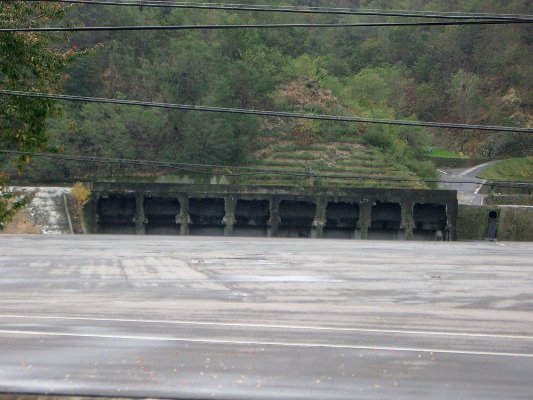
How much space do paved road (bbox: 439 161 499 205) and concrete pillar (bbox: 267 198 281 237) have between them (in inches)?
395

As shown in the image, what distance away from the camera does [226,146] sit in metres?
57.3

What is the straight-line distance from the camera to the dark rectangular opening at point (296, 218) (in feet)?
154

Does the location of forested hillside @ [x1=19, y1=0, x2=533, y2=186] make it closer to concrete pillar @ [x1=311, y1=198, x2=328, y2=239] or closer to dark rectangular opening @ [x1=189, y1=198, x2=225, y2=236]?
dark rectangular opening @ [x1=189, y1=198, x2=225, y2=236]

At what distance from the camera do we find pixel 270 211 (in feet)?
152

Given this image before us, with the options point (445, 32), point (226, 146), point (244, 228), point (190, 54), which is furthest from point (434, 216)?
point (445, 32)

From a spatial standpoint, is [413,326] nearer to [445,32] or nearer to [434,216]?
[434,216]

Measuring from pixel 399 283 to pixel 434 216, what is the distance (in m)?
27.7

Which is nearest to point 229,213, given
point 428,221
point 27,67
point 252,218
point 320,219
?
point 252,218

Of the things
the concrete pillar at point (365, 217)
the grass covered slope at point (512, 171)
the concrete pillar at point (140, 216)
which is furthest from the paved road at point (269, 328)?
the grass covered slope at point (512, 171)

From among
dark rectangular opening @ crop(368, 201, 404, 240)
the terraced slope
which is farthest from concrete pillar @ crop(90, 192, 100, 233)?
dark rectangular opening @ crop(368, 201, 404, 240)

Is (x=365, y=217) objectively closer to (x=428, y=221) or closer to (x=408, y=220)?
(x=408, y=220)

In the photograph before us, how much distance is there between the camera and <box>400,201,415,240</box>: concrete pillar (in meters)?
45.7

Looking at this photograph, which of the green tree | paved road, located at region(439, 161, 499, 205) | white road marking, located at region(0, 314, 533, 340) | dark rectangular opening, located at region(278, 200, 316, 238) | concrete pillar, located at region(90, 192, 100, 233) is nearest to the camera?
white road marking, located at region(0, 314, 533, 340)

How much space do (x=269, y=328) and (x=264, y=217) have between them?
3430 cm
